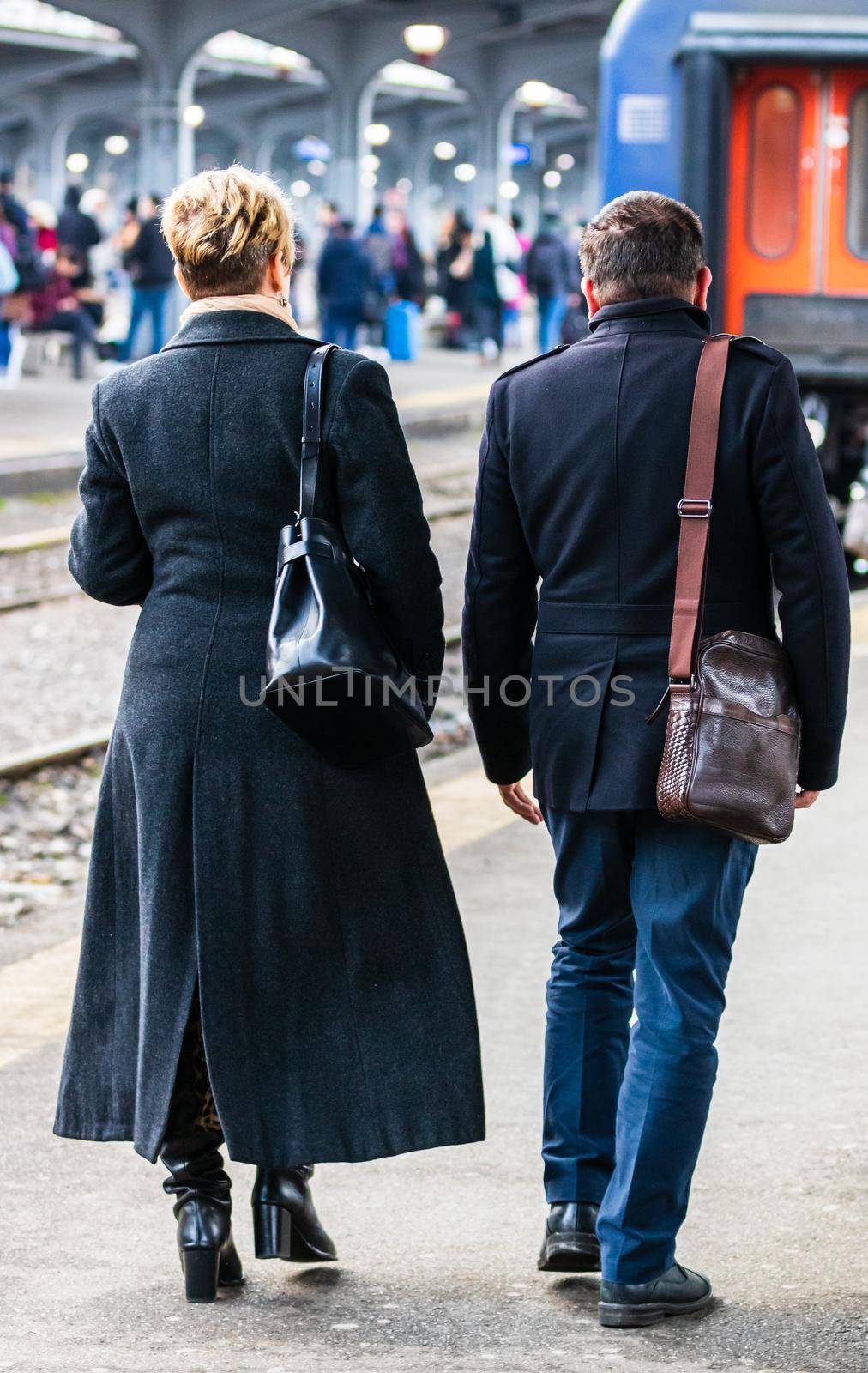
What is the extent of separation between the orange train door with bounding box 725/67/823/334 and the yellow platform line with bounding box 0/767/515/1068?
225 inches

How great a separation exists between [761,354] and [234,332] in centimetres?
83

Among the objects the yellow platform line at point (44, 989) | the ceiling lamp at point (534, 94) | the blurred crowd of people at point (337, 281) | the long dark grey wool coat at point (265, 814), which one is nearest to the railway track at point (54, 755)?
the yellow platform line at point (44, 989)

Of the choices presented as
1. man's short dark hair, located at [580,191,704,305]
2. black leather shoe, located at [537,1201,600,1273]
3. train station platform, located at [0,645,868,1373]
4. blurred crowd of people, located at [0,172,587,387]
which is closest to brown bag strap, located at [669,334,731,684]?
man's short dark hair, located at [580,191,704,305]

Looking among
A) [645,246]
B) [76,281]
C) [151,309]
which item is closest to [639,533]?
[645,246]

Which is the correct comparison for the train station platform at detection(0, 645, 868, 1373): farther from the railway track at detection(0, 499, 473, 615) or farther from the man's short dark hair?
the railway track at detection(0, 499, 473, 615)

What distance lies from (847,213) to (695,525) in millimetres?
8881

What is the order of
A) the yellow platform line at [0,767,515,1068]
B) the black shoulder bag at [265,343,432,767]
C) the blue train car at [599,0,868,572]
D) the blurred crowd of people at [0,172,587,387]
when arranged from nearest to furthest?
the black shoulder bag at [265,343,432,767] → the yellow platform line at [0,767,515,1068] → the blue train car at [599,0,868,572] → the blurred crowd of people at [0,172,587,387]

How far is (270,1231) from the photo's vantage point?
312 centimetres

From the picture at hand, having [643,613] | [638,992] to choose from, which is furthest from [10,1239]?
[643,613]

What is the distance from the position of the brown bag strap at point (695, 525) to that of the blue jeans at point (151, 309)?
1599cm

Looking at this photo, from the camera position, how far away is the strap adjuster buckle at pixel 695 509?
9.46 feet

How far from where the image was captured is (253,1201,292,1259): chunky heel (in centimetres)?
312

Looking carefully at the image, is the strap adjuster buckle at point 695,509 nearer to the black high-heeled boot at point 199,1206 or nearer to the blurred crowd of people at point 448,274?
the black high-heeled boot at point 199,1206

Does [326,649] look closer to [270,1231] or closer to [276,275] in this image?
[276,275]
